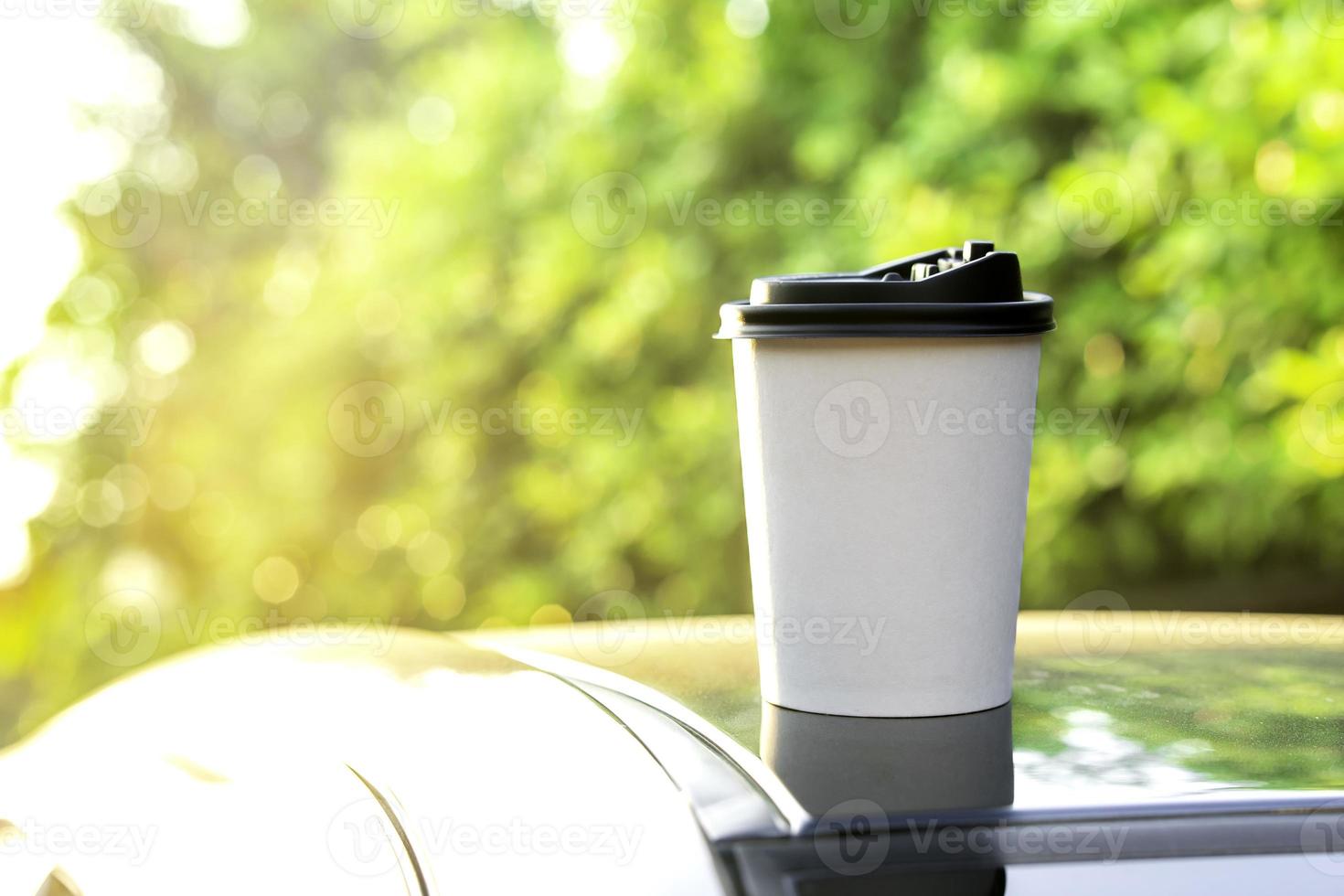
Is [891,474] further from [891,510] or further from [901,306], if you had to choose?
[901,306]

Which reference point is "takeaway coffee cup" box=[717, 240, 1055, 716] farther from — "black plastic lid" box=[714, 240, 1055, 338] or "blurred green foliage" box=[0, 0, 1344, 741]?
"blurred green foliage" box=[0, 0, 1344, 741]

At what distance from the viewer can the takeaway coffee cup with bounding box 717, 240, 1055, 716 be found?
1205mm

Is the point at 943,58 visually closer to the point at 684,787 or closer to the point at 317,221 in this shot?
the point at 684,787

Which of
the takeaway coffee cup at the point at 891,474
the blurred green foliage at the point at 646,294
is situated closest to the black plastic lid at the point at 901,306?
the takeaway coffee cup at the point at 891,474

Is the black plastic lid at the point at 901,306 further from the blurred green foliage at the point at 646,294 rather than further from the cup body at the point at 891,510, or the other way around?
the blurred green foliage at the point at 646,294

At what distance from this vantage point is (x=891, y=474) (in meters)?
1.23

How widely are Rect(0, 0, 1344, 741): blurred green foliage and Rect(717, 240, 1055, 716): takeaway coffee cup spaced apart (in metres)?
2.30

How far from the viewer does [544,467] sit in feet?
20.7

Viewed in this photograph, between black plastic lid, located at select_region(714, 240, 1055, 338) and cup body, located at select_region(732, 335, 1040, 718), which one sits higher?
black plastic lid, located at select_region(714, 240, 1055, 338)

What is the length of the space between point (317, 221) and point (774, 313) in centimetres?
726

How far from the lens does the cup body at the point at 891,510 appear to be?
122 cm

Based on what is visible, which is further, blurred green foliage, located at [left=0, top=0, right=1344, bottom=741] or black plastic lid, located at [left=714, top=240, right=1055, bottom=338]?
blurred green foliage, located at [left=0, top=0, right=1344, bottom=741]

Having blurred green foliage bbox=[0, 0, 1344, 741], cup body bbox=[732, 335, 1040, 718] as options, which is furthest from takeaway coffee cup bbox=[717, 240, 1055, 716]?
blurred green foliage bbox=[0, 0, 1344, 741]

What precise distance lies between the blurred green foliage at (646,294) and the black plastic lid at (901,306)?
2264mm
